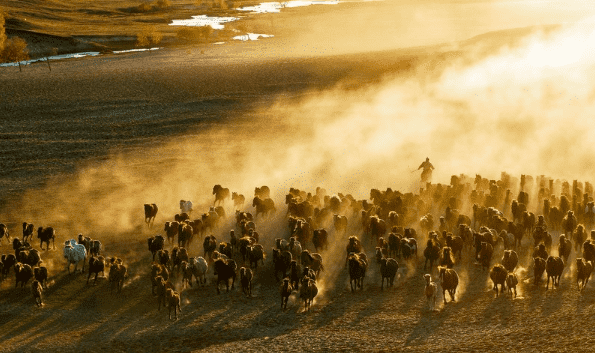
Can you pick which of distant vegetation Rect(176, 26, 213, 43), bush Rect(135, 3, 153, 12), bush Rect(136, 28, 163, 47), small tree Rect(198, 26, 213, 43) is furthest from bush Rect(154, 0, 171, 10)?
bush Rect(136, 28, 163, 47)

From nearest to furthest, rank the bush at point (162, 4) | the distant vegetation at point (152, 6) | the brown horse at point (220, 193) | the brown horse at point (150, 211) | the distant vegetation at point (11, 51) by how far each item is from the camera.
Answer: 1. the brown horse at point (150, 211)
2. the brown horse at point (220, 193)
3. the distant vegetation at point (11, 51)
4. the distant vegetation at point (152, 6)
5. the bush at point (162, 4)

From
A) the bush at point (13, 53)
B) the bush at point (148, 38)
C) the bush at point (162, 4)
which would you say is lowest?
the bush at point (13, 53)

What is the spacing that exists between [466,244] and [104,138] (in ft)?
98.7

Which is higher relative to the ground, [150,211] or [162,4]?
[162,4]

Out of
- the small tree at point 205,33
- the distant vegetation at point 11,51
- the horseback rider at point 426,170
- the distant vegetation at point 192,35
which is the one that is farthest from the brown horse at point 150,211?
the small tree at point 205,33

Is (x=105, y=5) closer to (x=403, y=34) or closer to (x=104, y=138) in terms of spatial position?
(x=403, y=34)

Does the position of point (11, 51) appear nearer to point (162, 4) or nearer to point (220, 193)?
point (220, 193)

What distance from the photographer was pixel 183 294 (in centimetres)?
2245

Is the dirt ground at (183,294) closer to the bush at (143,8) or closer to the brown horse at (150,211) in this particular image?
the brown horse at (150,211)

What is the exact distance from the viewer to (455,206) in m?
29.4

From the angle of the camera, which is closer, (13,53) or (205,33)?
(13,53)

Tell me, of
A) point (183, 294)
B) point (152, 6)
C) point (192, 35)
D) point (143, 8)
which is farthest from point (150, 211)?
point (152, 6)

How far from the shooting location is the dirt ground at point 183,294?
1947cm

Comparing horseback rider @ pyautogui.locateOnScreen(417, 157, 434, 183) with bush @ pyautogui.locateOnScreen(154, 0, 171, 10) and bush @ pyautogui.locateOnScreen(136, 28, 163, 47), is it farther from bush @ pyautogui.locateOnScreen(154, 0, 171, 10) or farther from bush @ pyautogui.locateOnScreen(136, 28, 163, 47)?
bush @ pyautogui.locateOnScreen(154, 0, 171, 10)
